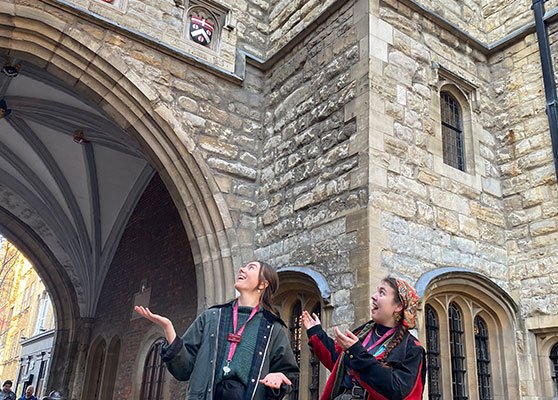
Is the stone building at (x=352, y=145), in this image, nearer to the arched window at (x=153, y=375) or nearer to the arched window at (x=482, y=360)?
the arched window at (x=482, y=360)

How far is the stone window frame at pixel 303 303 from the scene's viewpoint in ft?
15.4

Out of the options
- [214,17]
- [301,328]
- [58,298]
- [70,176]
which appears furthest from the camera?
[58,298]

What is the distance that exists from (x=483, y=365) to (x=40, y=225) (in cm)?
996

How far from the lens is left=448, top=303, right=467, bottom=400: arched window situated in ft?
15.9

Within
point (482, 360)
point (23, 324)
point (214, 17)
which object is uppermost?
point (214, 17)

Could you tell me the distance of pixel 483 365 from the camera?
203 inches

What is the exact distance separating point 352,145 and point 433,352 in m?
2.00

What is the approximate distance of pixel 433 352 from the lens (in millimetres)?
4773

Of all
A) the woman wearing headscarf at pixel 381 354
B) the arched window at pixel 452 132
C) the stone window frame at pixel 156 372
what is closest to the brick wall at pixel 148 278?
the stone window frame at pixel 156 372

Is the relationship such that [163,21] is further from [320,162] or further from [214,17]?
[320,162]

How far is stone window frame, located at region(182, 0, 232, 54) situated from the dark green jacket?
4596 mm

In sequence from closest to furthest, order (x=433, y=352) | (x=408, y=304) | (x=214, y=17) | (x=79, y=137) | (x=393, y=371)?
1. (x=393, y=371)
2. (x=408, y=304)
3. (x=433, y=352)
4. (x=214, y=17)
5. (x=79, y=137)

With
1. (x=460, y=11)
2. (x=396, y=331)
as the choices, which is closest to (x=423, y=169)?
(x=460, y=11)

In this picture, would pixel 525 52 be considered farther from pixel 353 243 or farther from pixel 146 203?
pixel 146 203
